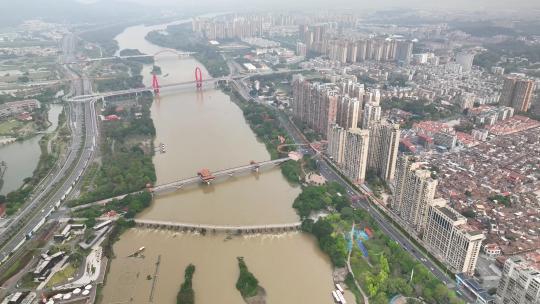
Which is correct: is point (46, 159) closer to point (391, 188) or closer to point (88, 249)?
point (88, 249)

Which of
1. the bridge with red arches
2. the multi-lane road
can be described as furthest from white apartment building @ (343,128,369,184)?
the bridge with red arches

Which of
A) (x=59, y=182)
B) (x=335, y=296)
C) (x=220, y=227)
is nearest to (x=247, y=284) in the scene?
(x=335, y=296)

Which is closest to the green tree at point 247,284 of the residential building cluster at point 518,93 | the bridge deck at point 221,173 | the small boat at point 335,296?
the small boat at point 335,296

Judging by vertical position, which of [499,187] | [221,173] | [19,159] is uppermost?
[221,173]

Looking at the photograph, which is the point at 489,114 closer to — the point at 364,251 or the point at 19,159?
the point at 364,251

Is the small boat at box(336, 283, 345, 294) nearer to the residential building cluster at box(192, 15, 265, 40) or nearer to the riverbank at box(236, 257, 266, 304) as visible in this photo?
the riverbank at box(236, 257, 266, 304)

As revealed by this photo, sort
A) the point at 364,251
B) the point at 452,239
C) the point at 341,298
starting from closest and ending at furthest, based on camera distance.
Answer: the point at 341,298 < the point at 452,239 < the point at 364,251
